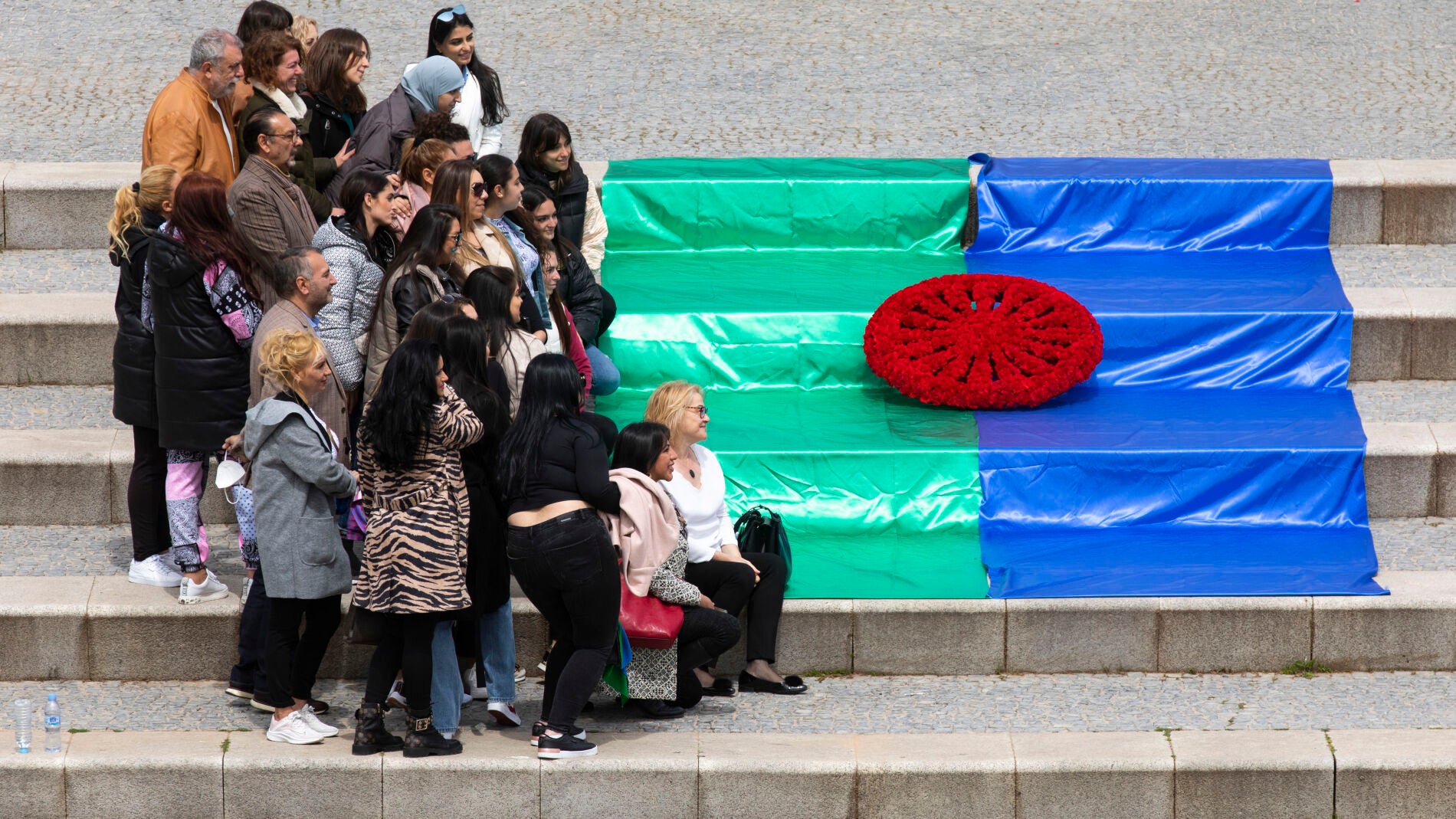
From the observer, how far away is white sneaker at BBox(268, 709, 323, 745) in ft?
20.0

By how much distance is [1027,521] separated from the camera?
7738mm

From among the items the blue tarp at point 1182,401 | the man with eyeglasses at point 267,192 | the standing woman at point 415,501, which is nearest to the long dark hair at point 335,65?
the man with eyeglasses at point 267,192

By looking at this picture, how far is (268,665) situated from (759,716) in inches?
75.3

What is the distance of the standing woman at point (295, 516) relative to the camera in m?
5.82

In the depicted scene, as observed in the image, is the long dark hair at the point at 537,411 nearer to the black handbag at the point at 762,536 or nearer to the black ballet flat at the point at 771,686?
the black handbag at the point at 762,536

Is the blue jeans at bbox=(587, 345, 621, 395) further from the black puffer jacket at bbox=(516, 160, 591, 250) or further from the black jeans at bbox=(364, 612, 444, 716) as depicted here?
the black jeans at bbox=(364, 612, 444, 716)

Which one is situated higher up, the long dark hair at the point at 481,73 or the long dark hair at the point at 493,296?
the long dark hair at the point at 481,73

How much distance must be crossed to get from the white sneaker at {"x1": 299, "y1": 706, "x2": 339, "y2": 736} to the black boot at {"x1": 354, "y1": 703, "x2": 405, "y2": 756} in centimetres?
16

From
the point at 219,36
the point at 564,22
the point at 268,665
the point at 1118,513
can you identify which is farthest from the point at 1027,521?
the point at 564,22

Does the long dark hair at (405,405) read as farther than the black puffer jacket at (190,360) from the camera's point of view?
No

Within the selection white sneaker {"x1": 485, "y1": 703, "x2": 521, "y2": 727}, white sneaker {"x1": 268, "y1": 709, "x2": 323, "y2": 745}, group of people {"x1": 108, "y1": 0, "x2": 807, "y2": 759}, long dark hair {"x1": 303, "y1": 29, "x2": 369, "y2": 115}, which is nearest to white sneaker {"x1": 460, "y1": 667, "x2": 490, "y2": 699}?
group of people {"x1": 108, "y1": 0, "x2": 807, "y2": 759}

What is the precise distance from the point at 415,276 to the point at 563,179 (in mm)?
1772

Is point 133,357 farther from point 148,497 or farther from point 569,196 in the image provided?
point 569,196

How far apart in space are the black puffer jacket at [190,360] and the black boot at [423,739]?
141 cm
